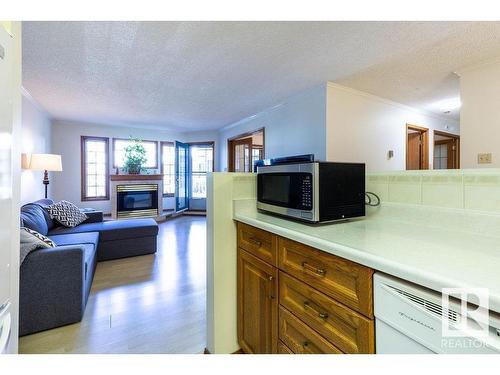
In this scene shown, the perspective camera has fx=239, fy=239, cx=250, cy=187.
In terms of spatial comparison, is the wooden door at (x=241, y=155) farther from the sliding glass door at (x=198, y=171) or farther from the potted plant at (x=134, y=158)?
the potted plant at (x=134, y=158)

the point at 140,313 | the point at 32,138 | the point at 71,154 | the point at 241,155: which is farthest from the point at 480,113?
the point at 71,154

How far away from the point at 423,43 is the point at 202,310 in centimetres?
317

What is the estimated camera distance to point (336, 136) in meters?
3.35

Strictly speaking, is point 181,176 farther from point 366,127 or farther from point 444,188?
point 444,188

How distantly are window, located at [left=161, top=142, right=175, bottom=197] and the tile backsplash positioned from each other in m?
6.24

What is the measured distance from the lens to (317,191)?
3.92ft

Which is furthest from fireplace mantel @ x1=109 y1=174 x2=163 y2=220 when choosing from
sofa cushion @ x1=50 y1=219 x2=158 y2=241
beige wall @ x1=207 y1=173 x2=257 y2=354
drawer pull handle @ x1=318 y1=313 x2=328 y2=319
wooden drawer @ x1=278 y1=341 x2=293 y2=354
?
drawer pull handle @ x1=318 y1=313 x2=328 y2=319

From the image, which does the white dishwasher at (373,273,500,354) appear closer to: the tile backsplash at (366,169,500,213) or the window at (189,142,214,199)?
the tile backsplash at (366,169,500,213)

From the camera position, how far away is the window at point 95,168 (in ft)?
19.0

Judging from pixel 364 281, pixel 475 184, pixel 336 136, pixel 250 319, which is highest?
pixel 336 136

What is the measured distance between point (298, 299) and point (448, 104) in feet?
16.1

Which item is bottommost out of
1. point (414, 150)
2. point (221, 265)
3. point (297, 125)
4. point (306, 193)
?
point (221, 265)
